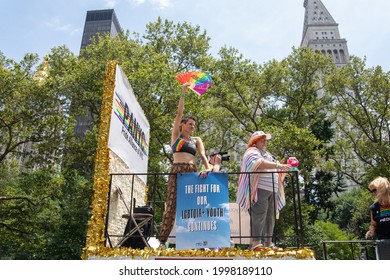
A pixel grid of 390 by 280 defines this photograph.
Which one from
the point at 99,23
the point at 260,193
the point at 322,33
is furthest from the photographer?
the point at 99,23

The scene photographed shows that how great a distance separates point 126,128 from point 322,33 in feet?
337

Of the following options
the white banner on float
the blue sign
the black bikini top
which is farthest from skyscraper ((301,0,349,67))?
the blue sign

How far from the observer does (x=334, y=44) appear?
3533 inches

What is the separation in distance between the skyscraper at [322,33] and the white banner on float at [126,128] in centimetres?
8964

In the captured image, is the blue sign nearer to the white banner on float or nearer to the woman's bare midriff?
the woman's bare midriff

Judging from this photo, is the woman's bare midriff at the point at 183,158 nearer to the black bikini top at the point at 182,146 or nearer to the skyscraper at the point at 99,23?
the black bikini top at the point at 182,146

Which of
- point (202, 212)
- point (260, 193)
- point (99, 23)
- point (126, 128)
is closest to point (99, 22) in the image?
point (99, 23)

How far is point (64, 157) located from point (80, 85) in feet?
13.1

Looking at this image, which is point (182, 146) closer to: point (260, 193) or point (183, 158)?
point (183, 158)

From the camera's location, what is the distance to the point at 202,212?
4.09 meters

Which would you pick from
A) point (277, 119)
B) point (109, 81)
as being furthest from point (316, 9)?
point (109, 81)

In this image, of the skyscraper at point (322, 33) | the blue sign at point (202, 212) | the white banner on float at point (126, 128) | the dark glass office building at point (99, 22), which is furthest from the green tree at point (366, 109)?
the dark glass office building at point (99, 22)

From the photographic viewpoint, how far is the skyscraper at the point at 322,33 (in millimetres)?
90000
